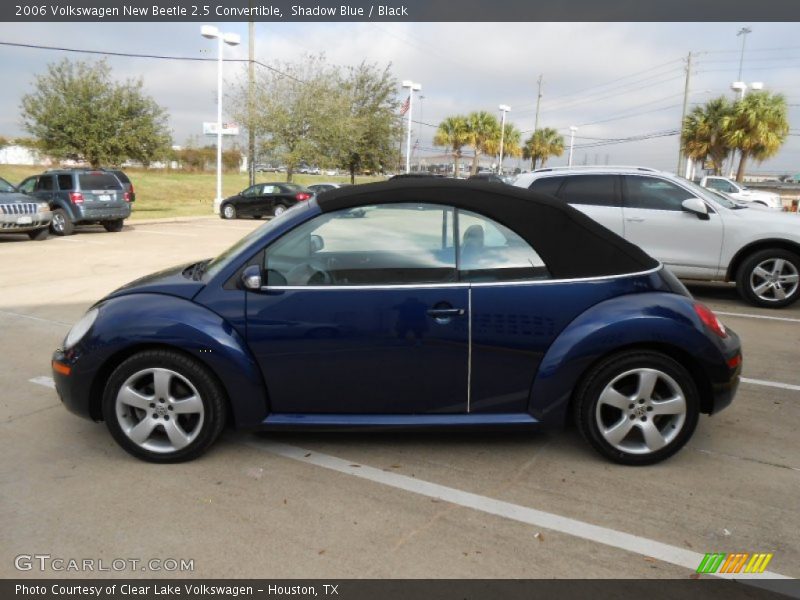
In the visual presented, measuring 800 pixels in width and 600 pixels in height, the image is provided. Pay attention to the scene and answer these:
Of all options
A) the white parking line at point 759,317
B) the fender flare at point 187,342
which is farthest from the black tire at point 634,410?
the white parking line at point 759,317

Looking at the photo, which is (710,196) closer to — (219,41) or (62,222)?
(62,222)

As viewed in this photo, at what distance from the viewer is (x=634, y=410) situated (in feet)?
11.3

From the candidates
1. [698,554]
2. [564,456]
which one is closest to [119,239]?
[564,456]

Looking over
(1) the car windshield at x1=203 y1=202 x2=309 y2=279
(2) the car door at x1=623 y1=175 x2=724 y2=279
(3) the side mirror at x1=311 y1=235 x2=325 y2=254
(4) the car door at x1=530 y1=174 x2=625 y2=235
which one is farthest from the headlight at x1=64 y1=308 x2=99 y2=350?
(2) the car door at x1=623 y1=175 x2=724 y2=279

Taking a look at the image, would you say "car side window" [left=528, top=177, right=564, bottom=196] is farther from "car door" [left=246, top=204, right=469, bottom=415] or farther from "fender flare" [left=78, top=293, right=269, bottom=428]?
"fender flare" [left=78, top=293, right=269, bottom=428]

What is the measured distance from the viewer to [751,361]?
5.66 meters

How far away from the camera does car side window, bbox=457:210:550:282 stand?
11.3 feet

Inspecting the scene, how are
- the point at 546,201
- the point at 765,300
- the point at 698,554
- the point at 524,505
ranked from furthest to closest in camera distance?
the point at 765,300 → the point at 546,201 → the point at 524,505 → the point at 698,554

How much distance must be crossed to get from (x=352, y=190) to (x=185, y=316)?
4.01 feet

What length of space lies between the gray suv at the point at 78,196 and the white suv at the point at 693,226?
12.5 meters

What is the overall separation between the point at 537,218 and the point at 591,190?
5.33 m

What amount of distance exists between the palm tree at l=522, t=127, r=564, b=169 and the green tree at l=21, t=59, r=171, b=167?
4675 cm
